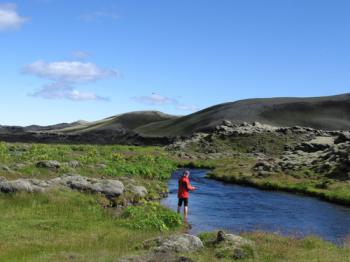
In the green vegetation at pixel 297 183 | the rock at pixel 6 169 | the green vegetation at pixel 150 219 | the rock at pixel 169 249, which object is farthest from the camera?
the green vegetation at pixel 297 183

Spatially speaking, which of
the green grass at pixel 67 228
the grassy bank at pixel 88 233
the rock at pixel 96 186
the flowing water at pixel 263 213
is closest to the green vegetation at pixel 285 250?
the grassy bank at pixel 88 233

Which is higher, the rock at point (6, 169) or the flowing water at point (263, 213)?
the rock at point (6, 169)

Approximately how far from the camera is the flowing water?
3622cm

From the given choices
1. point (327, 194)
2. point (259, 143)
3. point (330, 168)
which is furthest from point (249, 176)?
point (259, 143)

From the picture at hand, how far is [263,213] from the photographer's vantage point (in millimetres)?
44188

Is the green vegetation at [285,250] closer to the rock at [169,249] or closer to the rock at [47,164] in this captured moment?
the rock at [169,249]

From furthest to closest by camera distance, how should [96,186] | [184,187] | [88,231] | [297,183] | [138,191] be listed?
[297,183], [138,191], [96,186], [184,187], [88,231]

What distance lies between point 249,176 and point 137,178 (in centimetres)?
2125

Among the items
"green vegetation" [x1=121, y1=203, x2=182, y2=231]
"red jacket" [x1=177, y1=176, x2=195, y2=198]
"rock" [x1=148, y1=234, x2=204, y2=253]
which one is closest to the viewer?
"rock" [x1=148, y1=234, x2=204, y2=253]

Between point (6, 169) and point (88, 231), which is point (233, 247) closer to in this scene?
point (88, 231)

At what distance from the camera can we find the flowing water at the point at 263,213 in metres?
36.2

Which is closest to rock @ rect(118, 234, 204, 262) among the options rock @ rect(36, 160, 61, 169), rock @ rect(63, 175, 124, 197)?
rock @ rect(63, 175, 124, 197)

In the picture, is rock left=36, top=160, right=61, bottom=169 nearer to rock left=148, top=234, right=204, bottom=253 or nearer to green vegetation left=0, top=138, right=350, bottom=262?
green vegetation left=0, top=138, right=350, bottom=262

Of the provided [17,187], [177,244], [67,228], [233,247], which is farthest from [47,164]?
[233,247]
